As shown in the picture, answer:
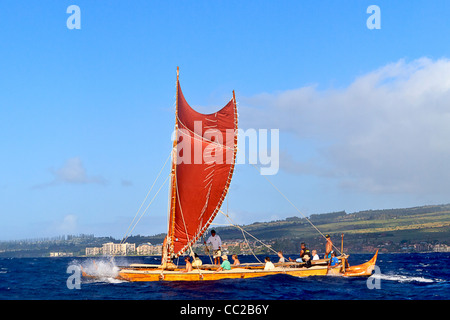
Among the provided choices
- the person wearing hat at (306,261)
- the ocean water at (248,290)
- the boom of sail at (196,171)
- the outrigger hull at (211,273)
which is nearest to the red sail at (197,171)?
the boom of sail at (196,171)

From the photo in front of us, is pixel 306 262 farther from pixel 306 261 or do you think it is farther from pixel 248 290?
pixel 248 290

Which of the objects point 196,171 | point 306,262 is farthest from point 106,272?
point 306,262

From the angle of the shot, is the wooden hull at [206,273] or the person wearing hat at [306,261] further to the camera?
the person wearing hat at [306,261]

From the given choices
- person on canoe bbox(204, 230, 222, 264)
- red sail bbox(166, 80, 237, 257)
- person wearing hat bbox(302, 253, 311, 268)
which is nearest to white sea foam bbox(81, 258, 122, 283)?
red sail bbox(166, 80, 237, 257)

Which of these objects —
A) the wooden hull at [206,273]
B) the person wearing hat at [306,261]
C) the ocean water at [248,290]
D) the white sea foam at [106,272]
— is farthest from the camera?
the person wearing hat at [306,261]

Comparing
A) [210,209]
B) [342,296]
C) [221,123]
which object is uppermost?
[221,123]

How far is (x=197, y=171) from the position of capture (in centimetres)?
3891

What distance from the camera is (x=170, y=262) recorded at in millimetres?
36938

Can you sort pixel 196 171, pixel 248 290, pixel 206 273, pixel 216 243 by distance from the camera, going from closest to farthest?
pixel 248 290
pixel 206 273
pixel 216 243
pixel 196 171

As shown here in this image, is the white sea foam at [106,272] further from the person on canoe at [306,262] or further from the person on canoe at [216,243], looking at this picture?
the person on canoe at [306,262]

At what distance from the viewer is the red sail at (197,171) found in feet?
124
